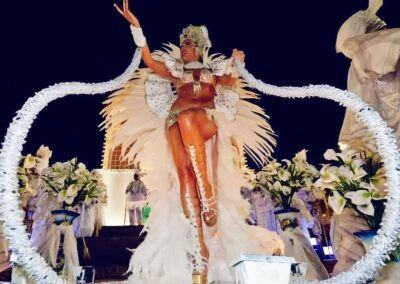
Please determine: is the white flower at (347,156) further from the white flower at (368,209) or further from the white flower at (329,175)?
the white flower at (368,209)

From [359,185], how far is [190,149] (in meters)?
1.30

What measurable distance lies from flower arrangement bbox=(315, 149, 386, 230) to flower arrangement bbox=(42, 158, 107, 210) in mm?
2071

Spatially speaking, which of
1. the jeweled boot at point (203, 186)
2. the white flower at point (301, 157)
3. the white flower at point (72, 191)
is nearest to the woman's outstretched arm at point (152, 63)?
the jeweled boot at point (203, 186)

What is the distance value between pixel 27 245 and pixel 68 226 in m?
1.54

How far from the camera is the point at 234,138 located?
3436mm

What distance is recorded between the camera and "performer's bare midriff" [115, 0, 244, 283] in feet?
9.95

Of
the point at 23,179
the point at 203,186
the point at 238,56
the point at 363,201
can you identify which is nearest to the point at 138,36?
the point at 238,56

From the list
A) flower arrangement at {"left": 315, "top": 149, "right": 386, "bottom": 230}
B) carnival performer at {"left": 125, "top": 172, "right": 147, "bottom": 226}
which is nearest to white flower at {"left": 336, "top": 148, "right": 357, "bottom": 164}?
flower arrangement at {"left": 315, "top": 149, "right": 386, "bottom": 230}

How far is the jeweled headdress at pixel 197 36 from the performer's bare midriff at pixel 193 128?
79mm

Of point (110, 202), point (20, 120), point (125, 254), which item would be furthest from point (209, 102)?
point (110, 202)

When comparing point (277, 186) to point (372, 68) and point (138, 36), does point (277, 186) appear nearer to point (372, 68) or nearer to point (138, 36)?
point (372, 68)

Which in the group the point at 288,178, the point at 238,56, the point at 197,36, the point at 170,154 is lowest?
the point at 288,178

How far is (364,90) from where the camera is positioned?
2871 mm

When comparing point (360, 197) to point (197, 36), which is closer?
point (360, 197)
